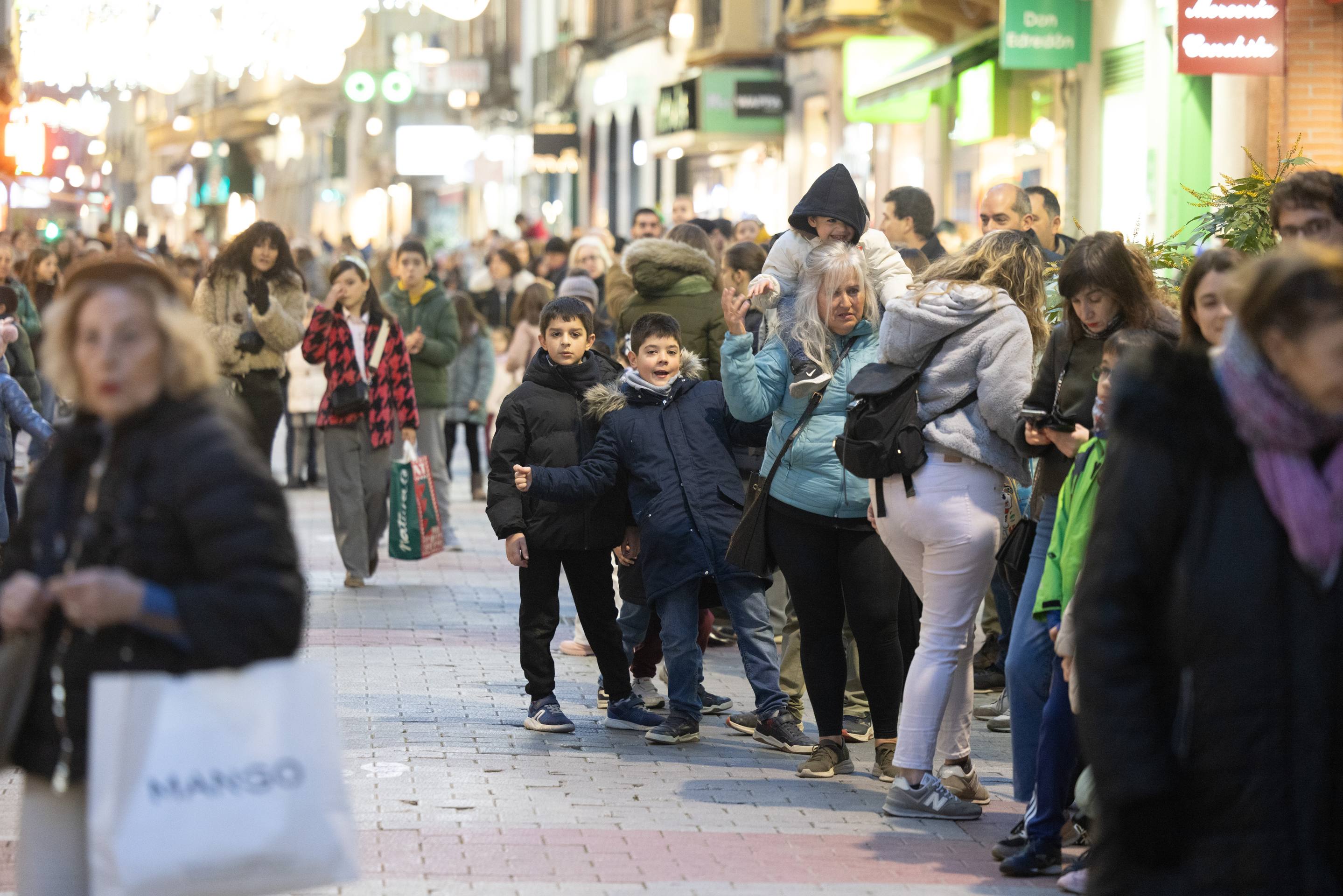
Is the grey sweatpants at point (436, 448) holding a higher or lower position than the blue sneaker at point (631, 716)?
higher

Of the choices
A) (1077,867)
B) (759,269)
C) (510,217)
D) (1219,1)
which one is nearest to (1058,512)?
(1077,867)

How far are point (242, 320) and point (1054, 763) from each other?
8009 millimetres

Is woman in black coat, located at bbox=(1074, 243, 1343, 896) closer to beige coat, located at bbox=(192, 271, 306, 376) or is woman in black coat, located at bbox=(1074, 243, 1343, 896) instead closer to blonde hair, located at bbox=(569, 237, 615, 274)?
beige coat, located at bbox=(192, 271, 306, 376)

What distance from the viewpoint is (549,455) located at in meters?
8.20

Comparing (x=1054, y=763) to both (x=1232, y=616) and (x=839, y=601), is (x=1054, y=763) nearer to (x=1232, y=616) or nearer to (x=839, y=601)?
(x=839, y=601)

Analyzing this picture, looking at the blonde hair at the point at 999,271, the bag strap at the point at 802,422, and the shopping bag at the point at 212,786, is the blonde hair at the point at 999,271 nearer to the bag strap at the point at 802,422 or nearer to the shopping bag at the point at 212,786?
the bag strap at the point at 802,422

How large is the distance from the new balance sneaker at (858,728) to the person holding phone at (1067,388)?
1965 mm

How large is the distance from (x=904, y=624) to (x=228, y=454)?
4.59 m

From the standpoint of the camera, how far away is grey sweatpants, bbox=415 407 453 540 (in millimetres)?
14078

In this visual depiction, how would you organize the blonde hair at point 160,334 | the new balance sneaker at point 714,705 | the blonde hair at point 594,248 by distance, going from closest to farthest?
1. the blonde hair at point 160,334
2. the new balance sneaker at point 714,705
3. the blonde hair at point 594,248

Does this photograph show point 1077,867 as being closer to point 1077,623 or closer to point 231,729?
point 1077,623

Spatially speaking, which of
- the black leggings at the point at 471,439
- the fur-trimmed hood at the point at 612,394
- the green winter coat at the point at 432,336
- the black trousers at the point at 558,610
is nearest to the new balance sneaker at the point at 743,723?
the black trousers at the point at 558,610

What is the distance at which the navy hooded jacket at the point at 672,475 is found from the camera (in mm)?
7863

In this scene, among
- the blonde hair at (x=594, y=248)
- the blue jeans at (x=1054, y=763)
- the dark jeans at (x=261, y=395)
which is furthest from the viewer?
the blonde hair at (x=594, y=248)
